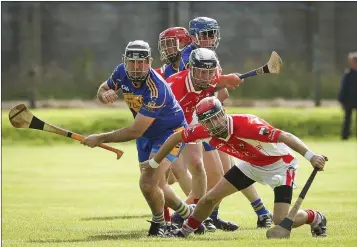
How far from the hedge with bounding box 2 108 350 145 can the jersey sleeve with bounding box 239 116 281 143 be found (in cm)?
1612

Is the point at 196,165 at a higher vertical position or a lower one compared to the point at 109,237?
higher

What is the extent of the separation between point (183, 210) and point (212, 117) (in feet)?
5.14

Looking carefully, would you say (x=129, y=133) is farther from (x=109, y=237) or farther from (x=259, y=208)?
(x=259, y=208)

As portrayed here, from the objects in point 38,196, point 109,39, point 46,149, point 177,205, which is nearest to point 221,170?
point 177,205

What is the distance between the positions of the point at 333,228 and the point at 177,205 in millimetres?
1543

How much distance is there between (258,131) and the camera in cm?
966

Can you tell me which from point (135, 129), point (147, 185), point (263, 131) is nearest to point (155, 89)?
point (135, 129)

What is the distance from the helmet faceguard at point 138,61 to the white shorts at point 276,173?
1311 millimetres

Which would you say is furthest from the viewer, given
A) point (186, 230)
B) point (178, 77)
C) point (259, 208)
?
point (259, 208)

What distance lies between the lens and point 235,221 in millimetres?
11820

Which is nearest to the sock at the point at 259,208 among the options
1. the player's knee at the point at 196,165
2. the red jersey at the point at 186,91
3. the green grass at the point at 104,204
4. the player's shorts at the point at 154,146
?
the green grass at the point at 104,204

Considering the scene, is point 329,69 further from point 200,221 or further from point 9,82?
point 200,221

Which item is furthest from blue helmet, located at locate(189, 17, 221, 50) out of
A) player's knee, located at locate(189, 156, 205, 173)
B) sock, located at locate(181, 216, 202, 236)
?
sock, located at locate(181, 216, 202, 236)

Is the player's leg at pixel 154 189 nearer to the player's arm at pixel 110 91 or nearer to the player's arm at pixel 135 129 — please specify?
the player's arm at pixel 135 129
